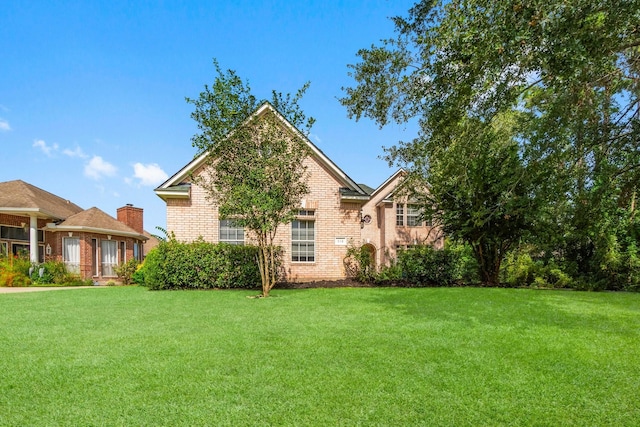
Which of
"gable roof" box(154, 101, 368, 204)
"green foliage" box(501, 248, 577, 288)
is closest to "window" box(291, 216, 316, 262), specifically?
"gable roof" box(154, 101, 368, 204)

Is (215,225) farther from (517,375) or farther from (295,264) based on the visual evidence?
(517,375)

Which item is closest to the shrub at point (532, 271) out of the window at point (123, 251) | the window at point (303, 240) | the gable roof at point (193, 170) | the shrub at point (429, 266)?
the shrub at point (429, 266)

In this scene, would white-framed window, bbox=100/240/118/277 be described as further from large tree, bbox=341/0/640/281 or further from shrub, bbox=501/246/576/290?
shrub, bbox=501/246/576/290

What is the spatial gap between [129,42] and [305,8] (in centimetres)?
574

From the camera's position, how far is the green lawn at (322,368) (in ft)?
9.87

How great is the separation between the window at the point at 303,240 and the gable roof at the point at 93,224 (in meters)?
12.2

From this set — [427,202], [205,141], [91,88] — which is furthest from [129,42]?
[427,202]

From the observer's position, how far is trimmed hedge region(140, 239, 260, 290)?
12352 millimetres

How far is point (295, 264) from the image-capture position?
49.8 feet

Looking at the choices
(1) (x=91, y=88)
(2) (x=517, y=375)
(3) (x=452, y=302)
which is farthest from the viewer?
A: (1) (x=91, y=88)

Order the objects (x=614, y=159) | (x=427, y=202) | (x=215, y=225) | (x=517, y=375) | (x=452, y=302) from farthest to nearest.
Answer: (x=427, y=202)
(x=215, y=225)
(x=614, y=159)
(x=452, y=302)
(x=517, y=375)

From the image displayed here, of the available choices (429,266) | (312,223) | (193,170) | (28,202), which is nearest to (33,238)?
(28,202)

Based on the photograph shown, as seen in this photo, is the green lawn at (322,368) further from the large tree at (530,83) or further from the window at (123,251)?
the window at (123,251)

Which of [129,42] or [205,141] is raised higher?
[129,42]
